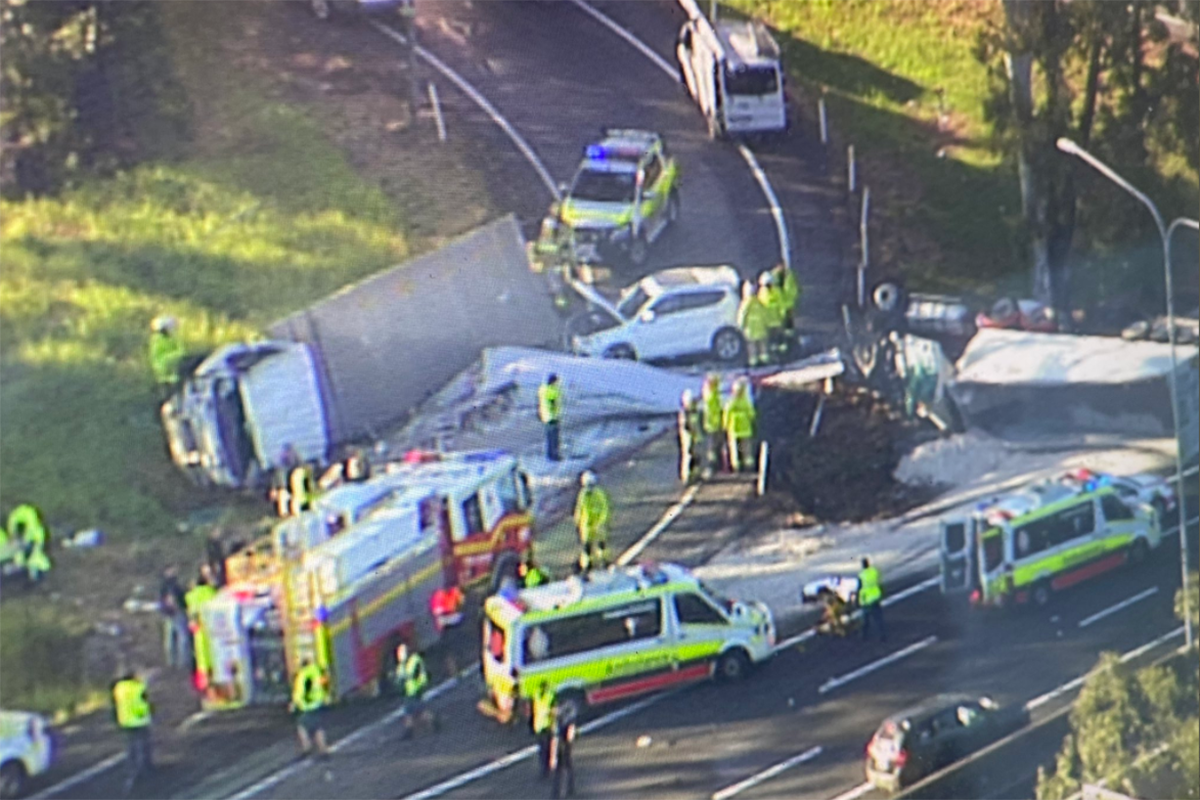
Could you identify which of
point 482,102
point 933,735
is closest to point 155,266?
point 482,102

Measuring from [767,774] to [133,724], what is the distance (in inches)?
61.3

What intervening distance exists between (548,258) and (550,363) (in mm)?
258

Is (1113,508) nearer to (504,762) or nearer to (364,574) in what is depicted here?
(504,762)

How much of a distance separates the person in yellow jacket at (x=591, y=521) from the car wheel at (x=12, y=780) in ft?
4.56

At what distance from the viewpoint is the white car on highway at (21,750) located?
162 inches

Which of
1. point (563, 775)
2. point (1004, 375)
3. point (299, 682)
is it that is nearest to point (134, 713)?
point (299, 682)

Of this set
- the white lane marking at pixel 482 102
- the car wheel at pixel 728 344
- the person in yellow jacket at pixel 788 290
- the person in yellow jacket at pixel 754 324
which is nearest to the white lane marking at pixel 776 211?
the person in yellow jacket at pixel 788 290

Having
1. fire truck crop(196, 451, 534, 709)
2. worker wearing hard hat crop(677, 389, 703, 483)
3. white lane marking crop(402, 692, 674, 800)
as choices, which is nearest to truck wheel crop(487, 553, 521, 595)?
fire truck crop(196, 451, 534, 709)

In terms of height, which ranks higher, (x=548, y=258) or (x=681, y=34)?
(x=681, y=34)

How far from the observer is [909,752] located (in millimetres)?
4910

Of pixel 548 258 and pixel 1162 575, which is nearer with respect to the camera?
pixel 548 258

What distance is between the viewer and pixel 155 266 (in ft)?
14.0

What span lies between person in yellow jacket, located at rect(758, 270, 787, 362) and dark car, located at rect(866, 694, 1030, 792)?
3.32ft

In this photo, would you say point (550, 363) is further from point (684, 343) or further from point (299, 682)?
point (299, 682)
